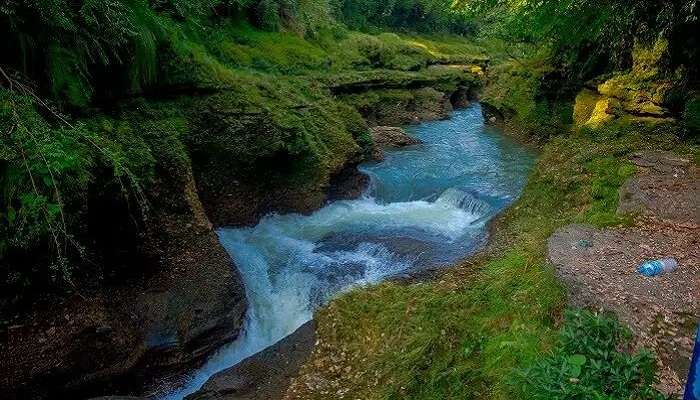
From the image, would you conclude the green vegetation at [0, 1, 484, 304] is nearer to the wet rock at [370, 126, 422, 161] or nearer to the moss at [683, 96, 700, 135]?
the wet rock at [370, 126, 422, 161]

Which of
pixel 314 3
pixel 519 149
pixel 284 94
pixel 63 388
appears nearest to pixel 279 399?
pixel 63 388

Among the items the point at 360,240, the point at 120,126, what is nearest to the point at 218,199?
the point at 120,126

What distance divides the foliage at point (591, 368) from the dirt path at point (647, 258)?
0.30 metres

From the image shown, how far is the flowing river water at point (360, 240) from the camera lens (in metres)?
8.12

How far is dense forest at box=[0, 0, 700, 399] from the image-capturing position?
5.49m

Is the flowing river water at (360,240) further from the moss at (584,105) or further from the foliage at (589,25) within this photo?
the foliage at (589,25)

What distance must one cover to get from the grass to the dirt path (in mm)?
249

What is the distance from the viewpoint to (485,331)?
592cm

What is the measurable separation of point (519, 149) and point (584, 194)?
9243 millimetres

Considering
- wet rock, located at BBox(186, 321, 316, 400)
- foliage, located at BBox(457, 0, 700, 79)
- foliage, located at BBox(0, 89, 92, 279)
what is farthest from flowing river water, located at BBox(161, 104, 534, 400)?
foliage, located at BBox(457, 0, 700, 79)

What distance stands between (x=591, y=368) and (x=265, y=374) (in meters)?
4.26

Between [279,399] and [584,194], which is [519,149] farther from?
[279,399]

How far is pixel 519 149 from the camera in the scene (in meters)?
17.7

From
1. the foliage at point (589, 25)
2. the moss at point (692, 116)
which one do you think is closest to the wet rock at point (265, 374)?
the foliage at point (589, 25)
